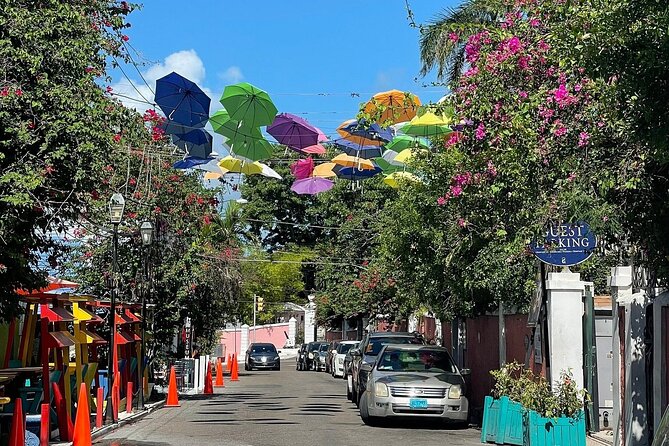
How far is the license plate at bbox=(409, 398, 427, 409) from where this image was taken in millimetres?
19484

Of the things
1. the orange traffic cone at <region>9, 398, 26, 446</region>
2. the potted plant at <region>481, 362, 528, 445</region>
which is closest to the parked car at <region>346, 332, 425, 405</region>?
the potted plant at <region>481, 362, 528, 445</region>

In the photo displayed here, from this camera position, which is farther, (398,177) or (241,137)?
(398,177)

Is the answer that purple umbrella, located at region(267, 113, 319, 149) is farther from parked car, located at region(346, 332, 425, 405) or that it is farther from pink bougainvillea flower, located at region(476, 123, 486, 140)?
pink bougainvillea flower, located at region(476, 123, 486, 140)

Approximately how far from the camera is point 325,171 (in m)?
23.4

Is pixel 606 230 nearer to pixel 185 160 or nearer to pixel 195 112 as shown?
pixel 195 112

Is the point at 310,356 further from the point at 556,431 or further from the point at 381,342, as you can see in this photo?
the point at 556,431

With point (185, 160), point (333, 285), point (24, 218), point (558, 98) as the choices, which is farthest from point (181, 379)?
point (333, 285)

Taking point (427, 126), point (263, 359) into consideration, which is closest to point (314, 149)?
point (427, 126)

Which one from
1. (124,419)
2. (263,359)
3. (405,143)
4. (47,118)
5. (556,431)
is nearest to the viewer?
(47,118)

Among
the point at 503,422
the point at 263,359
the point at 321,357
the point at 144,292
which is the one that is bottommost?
the point at 503,422

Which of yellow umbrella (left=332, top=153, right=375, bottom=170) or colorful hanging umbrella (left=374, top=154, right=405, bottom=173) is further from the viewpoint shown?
colorful hanging umbrella (left=374, top=154, right=405, bottom=173)

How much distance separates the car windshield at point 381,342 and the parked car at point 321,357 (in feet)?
91.2

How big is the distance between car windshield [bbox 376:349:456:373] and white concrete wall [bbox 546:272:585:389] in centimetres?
323

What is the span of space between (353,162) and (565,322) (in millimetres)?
6621
